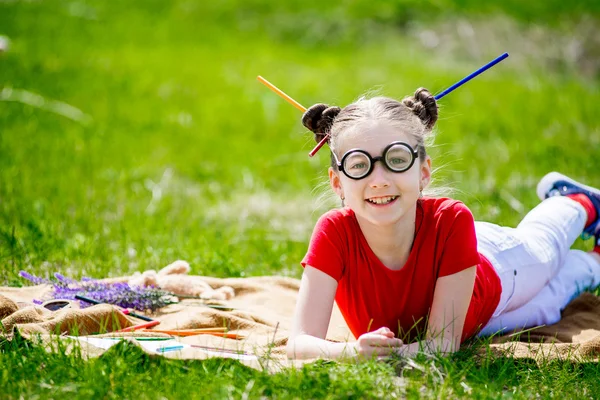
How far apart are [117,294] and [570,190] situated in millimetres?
2596

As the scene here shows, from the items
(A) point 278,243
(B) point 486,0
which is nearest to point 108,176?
(A) point 278,243

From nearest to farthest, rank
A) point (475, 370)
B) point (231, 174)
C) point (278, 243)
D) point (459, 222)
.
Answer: point (475, 370)
point (459, 222)
point (278, 243)
point (231, 174)

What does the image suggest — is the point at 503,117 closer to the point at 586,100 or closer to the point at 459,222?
the point at 586,100

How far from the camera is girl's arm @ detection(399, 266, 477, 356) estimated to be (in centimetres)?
334

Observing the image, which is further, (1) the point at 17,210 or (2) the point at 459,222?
(1) the point at 17,210

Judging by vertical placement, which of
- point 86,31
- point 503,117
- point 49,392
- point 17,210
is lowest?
point 49,392

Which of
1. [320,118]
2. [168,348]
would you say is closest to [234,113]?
[320,118]

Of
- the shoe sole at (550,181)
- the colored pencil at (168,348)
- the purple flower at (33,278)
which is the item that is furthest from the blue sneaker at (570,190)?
the purple flower at (33,278)

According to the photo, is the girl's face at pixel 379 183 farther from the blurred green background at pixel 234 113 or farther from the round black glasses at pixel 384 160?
the blurred green background at pixel 234 113

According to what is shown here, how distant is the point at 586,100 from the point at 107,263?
6536 millimetres

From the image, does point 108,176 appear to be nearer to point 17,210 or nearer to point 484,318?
point 17,210

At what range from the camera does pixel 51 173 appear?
24.0ft

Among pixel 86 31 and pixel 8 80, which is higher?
pixel 86 31

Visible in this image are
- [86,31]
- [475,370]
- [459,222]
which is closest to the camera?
[475,370]
